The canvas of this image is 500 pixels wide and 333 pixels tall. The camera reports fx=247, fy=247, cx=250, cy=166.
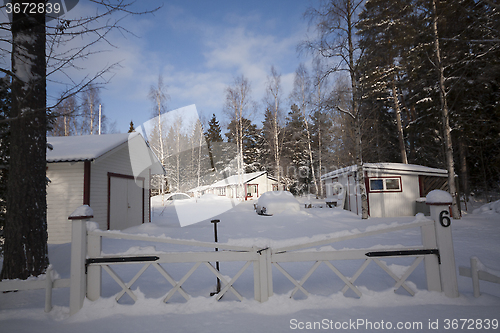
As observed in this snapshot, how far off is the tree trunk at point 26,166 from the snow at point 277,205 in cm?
1196

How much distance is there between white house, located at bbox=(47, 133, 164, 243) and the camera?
838cm

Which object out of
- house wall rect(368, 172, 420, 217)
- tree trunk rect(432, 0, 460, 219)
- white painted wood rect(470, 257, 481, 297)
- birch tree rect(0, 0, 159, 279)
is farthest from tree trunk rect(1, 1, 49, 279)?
tree trunk rect(432, 0, 460, 219)

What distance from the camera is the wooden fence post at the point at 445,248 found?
2.87m

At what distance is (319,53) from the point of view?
42.1 ft

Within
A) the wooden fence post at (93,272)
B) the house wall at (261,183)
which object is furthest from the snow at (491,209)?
the house wall at (261,183)

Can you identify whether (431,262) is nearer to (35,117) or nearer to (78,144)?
(35,117)

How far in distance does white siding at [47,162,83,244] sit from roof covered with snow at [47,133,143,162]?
1.28 feet

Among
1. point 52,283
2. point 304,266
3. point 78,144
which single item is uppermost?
point 78,144

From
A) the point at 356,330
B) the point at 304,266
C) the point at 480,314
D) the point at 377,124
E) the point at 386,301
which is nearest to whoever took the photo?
the point at 356,330

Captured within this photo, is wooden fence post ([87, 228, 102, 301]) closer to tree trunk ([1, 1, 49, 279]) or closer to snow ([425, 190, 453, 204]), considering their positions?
tree trunk ([1, 1, 49, 279])

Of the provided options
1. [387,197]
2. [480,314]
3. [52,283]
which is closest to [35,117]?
[52,283]

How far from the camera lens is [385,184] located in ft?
43.8

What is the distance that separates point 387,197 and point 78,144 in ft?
48.3

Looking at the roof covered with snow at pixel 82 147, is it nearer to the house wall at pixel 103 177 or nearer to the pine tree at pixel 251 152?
the house wall at pixel 103 177
